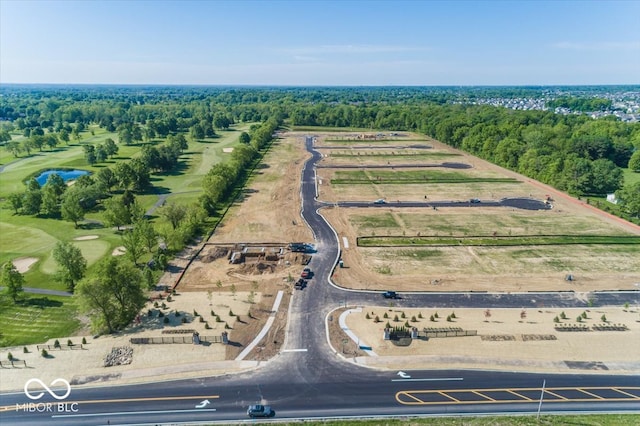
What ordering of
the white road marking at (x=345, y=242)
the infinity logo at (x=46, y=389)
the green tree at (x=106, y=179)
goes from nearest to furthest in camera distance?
the infinity logo at (x=46, y=389) < the white road marking at (x=345, y=242) < the green tree at (x=106, y=179)

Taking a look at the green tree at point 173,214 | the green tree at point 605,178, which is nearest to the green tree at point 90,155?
the green tree at point 173,214

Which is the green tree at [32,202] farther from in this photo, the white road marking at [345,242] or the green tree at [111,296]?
the white road marking at [345,242]

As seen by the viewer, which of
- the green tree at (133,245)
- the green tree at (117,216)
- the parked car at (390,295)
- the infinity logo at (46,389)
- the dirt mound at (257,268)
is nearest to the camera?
the infinity logo at (46,389)

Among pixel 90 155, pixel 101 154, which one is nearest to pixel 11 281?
pixel 90 155

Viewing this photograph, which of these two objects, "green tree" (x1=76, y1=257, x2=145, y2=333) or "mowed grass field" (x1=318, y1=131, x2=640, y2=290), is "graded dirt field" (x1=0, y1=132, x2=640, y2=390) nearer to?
"mowed grass field" (x1=318, y1=131, x2=640, y2=290)

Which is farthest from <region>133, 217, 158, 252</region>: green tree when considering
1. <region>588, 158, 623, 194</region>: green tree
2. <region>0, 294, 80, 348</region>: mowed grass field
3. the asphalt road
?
<region>588, 158, 623, 194</region>: green tree

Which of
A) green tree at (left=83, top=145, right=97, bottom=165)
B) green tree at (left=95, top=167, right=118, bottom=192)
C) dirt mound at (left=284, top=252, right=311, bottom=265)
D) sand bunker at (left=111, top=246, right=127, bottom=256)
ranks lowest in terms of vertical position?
sand bunker at (left=111, top=246, right=127, bottom=256)

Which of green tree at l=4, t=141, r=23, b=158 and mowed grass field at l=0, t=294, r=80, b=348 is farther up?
green tree at l=4, t=141, r=23, b=158

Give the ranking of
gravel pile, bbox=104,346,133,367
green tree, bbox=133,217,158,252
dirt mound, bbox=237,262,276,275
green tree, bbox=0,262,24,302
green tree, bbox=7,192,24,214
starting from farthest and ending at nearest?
1. green tree, bbox=7,192,24,214
2. green tree, bbox=133,217,158,252
3. dirt mound, bbox=237,262,276,275
4. green tree, bbox=0,262,24,302
5. gravel pile, bbox=104,346,133,367
